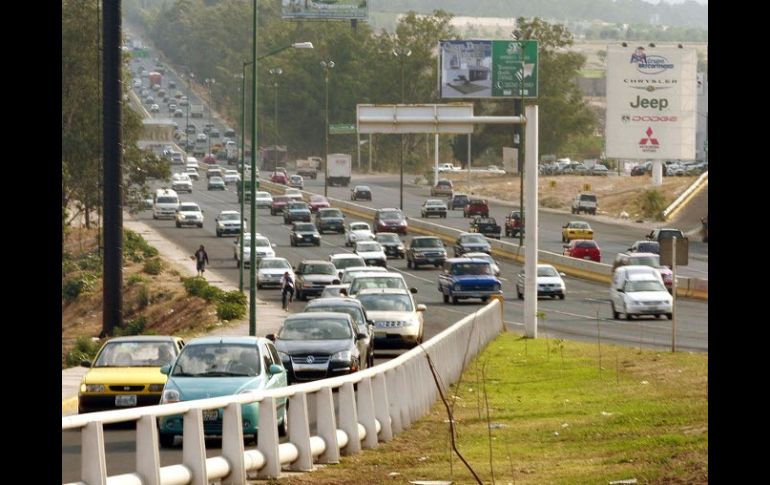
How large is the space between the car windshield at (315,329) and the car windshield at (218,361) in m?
7.77

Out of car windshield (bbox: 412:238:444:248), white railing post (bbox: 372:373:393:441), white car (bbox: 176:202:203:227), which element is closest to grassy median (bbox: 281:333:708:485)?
white railing post (bbox: 372:373:393:441)

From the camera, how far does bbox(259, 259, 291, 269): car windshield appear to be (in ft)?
228

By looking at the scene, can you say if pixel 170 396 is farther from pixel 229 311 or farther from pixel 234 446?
pixel 229 311

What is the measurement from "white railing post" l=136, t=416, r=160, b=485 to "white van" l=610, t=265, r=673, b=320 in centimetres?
4070

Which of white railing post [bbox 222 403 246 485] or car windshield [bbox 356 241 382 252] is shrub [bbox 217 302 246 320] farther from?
white railing post [bbox 222 403 246 485]

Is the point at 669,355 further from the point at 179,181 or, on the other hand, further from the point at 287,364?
the point at 179,181

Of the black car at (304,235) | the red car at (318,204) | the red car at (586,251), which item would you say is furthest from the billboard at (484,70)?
the red car at (586,251)

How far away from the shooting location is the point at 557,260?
79.6 m

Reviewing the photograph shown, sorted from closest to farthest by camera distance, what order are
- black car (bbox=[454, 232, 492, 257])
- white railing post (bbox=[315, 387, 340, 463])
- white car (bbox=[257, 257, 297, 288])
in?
white railing post (bbox=[315, 387, 340, 463]) → white car (bbox=[257, 257, 297, 288]) → black car (bbox=[454, 232, 492, 257])

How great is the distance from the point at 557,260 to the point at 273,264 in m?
15.8

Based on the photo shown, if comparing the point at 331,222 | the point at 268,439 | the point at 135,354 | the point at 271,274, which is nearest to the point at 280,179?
the point at 331,222

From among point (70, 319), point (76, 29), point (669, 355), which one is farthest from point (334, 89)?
point (669, 355)

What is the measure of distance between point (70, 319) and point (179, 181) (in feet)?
224
